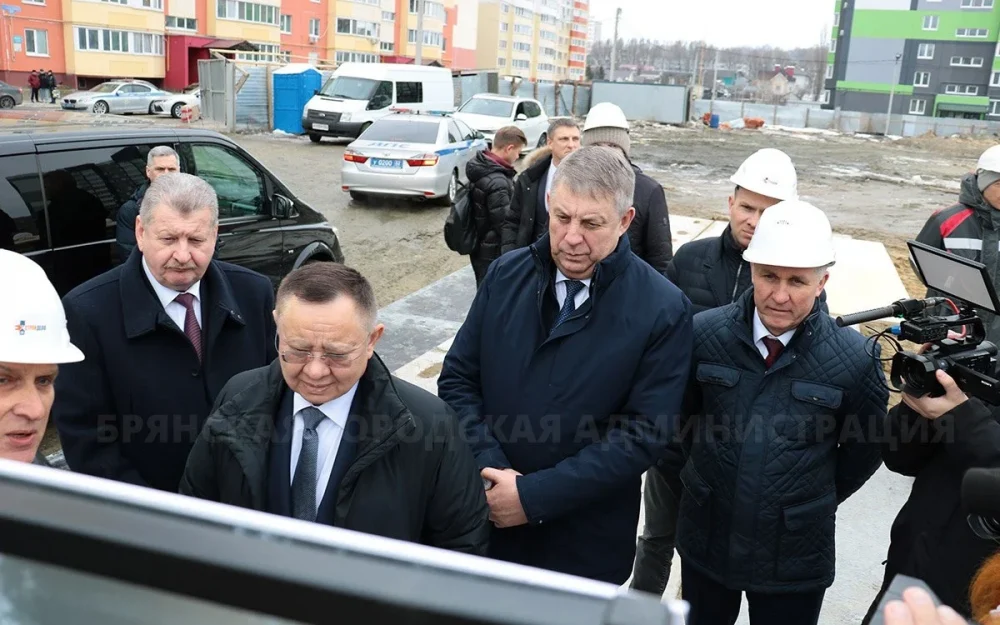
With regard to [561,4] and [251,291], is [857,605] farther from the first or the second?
[561,4]

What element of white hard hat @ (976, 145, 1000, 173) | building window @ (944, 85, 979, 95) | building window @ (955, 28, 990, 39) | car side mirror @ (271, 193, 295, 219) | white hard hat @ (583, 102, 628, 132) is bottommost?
car side mirror @ (271, 193, 295, 219)

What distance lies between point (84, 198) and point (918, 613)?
5.03m

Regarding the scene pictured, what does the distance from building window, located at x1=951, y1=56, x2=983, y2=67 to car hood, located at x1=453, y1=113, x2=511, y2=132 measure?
6364cm

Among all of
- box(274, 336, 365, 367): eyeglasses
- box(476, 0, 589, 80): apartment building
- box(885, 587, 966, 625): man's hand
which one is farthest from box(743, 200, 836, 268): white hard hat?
box(476, 0, 589, 80): apartment building

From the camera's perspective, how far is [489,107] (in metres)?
21.9

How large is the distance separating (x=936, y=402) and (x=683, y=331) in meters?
0.73

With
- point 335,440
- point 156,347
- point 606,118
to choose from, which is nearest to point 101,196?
point 156,347

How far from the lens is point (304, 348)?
2023mm

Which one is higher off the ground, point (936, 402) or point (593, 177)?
point (593, 177)

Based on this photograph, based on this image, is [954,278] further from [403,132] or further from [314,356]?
[403,132]

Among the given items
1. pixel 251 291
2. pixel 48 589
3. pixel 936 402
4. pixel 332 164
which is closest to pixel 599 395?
pixel 936 402

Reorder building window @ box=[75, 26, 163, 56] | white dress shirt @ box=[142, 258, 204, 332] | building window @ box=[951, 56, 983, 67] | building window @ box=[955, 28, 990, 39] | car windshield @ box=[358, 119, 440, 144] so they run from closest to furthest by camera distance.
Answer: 1. white dress shirt @ box=[142, 258, 204, 332]
2. car windshield @ box=[358, 119, 440, 144]
3. building window @ box=[75, 26, 163, 56]
4. building window @ box=[955, 28, 990, 39]
5. building window @ box=[951, 56, 983, 67]

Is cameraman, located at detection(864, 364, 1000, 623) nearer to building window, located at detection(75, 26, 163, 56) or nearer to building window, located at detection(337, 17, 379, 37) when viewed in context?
building window, located at detection(75, 26, 163, 56)

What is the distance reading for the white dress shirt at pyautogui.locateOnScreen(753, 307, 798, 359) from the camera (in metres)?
2.61
